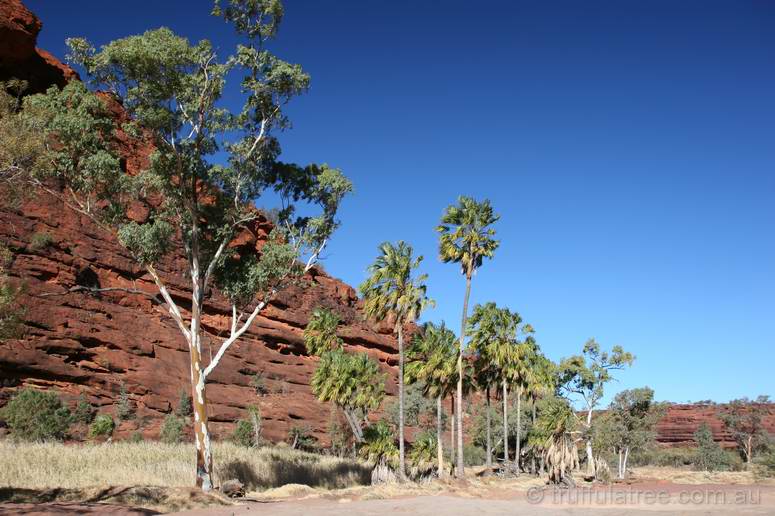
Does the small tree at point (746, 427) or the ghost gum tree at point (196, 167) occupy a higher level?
the ghost gum tree at point (196, 167)

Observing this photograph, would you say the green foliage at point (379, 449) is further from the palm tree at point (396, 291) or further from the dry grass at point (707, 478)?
the dry grass at point (707, 478)

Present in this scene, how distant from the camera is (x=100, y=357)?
1751 inches

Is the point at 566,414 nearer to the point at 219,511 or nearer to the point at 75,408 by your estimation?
the point at 219,511

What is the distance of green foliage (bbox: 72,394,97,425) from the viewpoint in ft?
125

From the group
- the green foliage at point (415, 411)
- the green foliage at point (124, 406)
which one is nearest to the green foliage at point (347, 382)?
the green foliage at point (124, 406)

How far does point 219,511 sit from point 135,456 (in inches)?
485

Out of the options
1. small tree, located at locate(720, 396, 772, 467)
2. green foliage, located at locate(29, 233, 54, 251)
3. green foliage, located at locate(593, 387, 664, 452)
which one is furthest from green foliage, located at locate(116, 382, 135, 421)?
small tree, located at locate(720, 396, 772, 467)

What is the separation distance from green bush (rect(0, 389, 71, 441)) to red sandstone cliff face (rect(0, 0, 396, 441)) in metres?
4.94

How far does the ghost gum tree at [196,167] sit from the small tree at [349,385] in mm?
10659

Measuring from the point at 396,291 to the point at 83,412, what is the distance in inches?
978

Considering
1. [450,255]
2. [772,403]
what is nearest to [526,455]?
[450,255]

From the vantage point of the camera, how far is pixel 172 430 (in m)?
Answer: 39.1

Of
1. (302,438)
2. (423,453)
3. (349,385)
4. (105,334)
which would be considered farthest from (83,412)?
(423,453)

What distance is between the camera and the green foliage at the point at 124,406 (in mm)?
41656
